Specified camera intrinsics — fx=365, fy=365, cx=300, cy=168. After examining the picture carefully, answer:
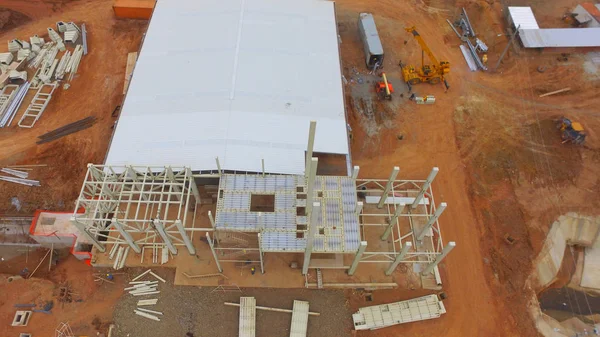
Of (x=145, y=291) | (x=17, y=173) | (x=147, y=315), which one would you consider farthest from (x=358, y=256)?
(x=17, y=173)

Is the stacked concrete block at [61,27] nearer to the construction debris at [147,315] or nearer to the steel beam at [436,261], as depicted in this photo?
the construction debris at [147,315]

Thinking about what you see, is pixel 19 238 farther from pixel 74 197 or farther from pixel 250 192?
pixel 250 192

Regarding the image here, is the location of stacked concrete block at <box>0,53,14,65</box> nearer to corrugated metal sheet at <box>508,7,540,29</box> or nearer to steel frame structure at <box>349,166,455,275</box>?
steel frame structure at <box>349,166,455,275</box>

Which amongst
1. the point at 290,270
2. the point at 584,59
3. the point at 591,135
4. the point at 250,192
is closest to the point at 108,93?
the point at 250,192

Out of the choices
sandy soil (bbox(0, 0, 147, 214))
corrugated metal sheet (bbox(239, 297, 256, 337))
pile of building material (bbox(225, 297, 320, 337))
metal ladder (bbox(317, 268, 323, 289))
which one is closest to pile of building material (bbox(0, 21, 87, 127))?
sandy soil (bbox(0, 0, 147, 214))

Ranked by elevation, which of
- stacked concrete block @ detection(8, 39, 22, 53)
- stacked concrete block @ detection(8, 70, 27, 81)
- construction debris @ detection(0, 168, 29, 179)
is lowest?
construction debris @ detection(0, 168, 29, 179)

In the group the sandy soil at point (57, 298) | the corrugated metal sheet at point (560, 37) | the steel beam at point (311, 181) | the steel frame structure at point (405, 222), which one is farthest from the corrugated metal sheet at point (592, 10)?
the sandy soil at point (57, 298)
